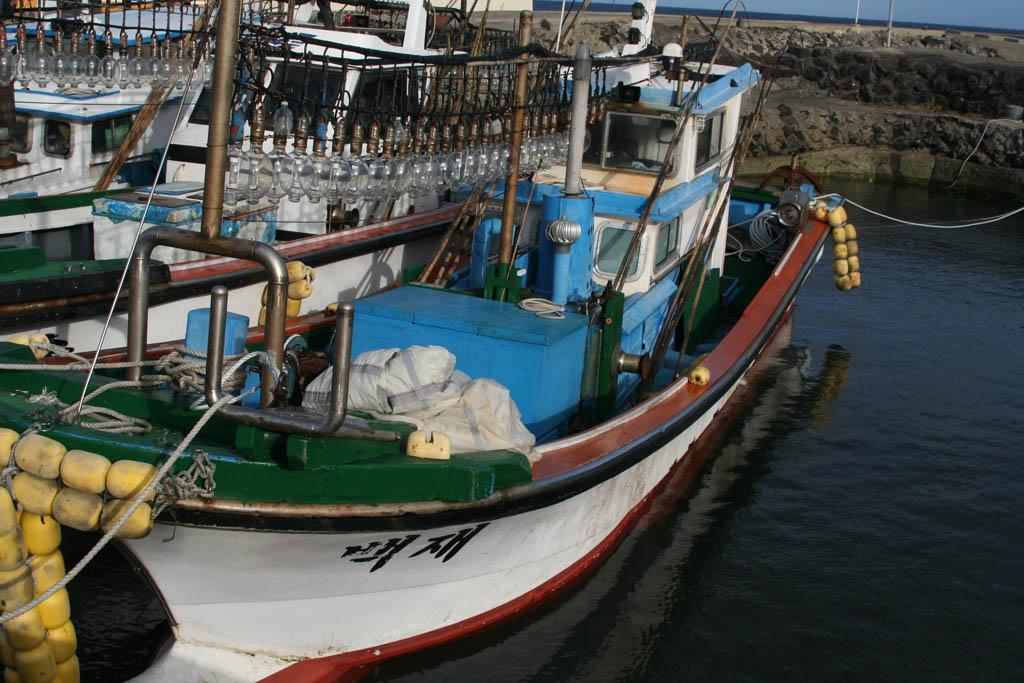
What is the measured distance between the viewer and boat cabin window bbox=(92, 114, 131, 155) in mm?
10625

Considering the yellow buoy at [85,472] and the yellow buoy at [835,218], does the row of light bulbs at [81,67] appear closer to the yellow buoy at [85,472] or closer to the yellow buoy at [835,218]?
the yellow buoy at [85,472]

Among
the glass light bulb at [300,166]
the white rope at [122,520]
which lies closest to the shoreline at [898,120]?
the glass light bulb at [300,166]

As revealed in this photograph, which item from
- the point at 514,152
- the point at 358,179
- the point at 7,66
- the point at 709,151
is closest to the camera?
the point at 358,179

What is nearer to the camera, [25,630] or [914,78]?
[25,630]

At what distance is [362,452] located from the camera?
A: 4387 mm

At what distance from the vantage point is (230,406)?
13.5 ft

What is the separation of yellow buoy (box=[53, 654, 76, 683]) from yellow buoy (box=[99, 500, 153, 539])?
839mm

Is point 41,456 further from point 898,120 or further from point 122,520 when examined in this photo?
point 898,120

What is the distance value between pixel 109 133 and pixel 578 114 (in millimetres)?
6435

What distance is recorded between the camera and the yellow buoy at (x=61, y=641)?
431 centimetres

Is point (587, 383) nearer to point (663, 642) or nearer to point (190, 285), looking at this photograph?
point (663, 642)

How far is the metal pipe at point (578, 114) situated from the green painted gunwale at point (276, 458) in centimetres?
243

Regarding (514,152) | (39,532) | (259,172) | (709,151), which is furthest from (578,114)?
(39,532)

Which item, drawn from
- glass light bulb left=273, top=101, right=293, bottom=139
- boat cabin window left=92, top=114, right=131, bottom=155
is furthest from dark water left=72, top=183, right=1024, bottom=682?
boat cabin window left=92, top=114, right=131, bottom=155
